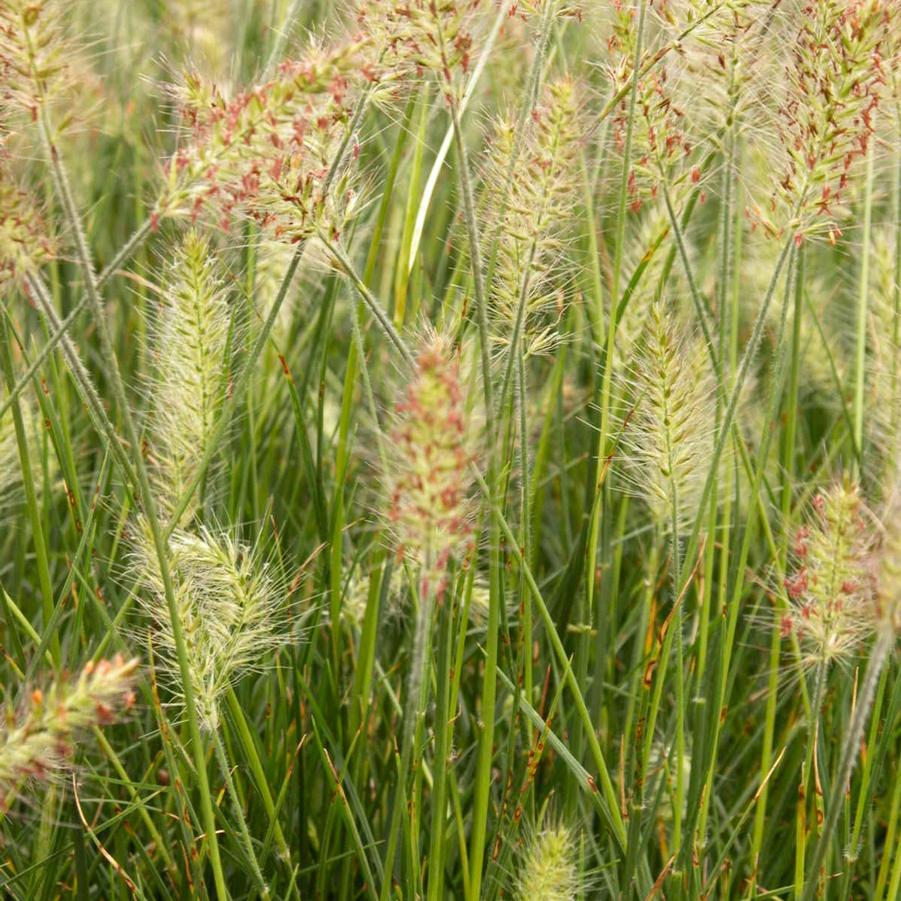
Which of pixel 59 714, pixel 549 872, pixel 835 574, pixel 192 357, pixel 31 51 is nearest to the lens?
pixel 59 714

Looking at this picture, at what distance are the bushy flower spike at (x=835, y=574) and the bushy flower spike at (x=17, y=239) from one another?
2.90 feet

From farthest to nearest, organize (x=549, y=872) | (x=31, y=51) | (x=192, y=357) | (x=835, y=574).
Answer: (x=192, y=357) → (x=549, y=872) → (x=835, y=574) → (x=31, y=51)

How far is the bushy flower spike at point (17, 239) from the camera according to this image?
3.97 feet

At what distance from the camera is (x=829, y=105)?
1.44 metres

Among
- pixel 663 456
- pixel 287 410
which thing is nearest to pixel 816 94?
pixel 663 456

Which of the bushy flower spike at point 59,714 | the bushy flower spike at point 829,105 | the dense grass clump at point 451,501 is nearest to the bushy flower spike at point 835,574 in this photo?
the dense grass clump at point 451,501

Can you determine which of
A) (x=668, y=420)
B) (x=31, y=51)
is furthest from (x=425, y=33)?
(x=668, y=420)

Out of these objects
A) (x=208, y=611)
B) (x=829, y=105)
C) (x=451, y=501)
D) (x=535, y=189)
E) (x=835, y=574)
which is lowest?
(x=208, y=611)

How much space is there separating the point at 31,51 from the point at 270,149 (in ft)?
0.81

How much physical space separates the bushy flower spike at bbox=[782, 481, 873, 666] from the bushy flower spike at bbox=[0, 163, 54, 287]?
88 centimetres

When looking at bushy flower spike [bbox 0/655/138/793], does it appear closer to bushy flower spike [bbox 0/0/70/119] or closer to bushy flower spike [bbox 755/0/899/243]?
bushy flower spike [bbox 0/0/70/119]

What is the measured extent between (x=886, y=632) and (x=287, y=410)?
1767 millimetres

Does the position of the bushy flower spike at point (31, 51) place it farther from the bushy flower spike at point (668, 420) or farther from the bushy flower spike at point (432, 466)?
the bushy flower spike at point (668, 420)

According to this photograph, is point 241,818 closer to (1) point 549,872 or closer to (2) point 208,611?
(2) point 208,611
